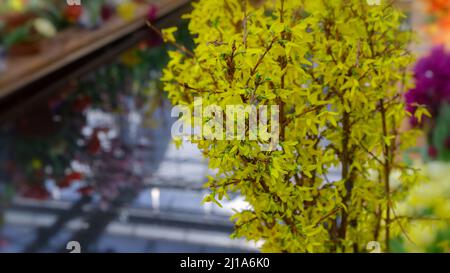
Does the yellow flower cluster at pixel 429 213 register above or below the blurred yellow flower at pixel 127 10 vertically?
below

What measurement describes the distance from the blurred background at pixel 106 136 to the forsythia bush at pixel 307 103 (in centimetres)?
16

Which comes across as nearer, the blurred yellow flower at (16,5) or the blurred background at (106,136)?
the blurred background at (106,136)

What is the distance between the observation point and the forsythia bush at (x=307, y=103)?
54cm

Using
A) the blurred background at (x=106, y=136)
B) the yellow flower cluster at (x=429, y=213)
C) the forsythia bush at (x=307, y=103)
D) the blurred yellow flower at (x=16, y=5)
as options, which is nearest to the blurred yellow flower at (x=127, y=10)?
the blurred background at (x=106, y=136)

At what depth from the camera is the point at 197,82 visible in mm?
651

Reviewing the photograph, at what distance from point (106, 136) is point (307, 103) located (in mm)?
1759

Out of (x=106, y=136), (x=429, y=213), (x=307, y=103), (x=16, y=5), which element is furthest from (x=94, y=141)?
(x=307, y=103)

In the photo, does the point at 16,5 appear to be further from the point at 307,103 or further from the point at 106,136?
the point at 307,103

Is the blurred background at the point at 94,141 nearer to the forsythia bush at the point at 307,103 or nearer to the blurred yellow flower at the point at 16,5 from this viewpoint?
the blurred yellow flower at the point at 16,5

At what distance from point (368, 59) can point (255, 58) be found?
0.15 metres

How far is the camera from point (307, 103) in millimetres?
618

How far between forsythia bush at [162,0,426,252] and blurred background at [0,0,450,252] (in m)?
0.16

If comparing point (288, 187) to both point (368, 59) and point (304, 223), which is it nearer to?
point (304, 223)
